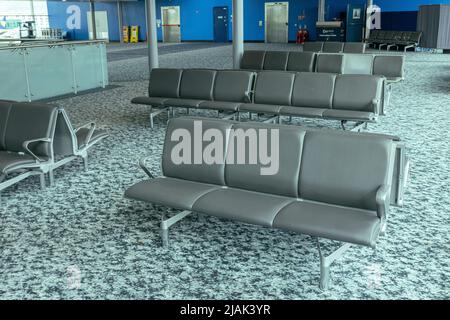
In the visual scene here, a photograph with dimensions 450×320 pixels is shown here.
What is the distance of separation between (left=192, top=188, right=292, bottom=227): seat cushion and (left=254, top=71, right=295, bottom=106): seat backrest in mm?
3264

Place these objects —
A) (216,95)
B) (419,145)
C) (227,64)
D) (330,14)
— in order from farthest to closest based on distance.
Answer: (330,14) < (227,64) < (216,95) < (419,145)

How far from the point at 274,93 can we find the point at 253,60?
2.73 metres

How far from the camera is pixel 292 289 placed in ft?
9.07

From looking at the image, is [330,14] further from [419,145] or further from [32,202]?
[32,202]

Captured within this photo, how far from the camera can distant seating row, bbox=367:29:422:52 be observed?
67.2 feet

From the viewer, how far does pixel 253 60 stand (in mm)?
8992

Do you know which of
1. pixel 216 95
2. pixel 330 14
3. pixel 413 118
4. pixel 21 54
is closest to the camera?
pixel 216 95

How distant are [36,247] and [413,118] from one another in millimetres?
5919

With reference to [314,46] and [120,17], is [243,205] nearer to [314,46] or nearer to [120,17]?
[314,46]

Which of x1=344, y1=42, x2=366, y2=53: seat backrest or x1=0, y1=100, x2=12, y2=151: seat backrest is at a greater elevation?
x1=344, y1=42, x2=366, y2=53: seat backrest

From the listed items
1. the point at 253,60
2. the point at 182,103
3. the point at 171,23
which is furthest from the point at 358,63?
the point at 171,23

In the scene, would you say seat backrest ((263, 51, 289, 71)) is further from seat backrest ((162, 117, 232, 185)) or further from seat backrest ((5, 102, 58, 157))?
seat backrest ((162, 117, 232, 185))

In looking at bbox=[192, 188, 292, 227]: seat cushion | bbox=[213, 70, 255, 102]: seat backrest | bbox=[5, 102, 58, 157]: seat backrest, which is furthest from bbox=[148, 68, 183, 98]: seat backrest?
bbox=[192, 188, 292, 227]: seat cushion
